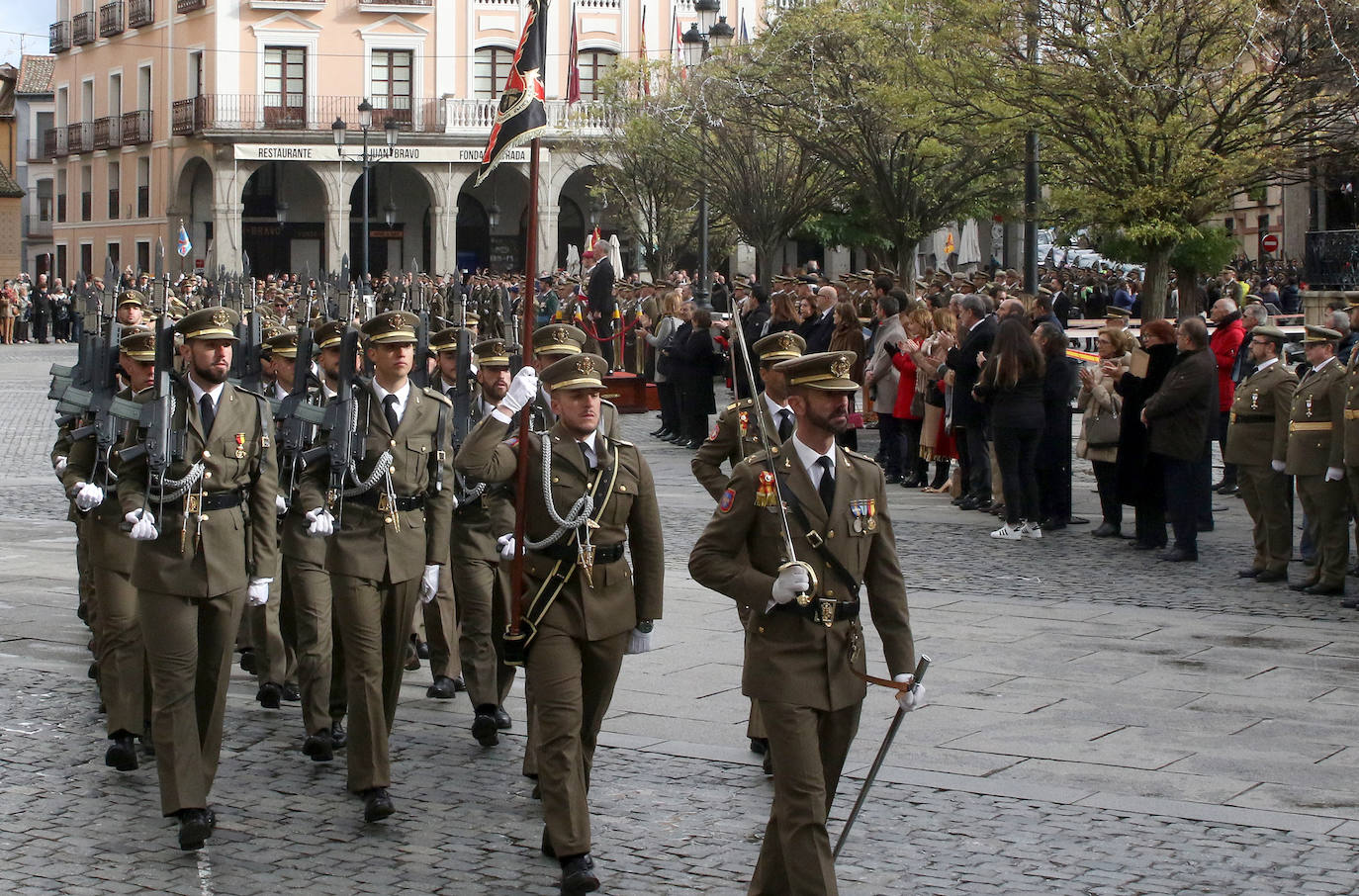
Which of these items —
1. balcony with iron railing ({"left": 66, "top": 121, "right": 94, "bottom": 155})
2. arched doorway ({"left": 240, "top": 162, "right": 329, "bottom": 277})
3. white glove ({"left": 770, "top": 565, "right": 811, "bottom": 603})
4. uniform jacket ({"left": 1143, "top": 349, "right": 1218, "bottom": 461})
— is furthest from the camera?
balcony with iron railing ({"left": 66, "top": 121, "right": 94, "bottom": 155})

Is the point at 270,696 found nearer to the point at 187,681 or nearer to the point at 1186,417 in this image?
the point at 187,681

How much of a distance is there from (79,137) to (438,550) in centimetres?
5858

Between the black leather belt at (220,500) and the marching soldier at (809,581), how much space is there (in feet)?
7.97

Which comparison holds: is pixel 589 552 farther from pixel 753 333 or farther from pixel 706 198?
pixel 706 198

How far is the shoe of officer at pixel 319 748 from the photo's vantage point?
834 cm

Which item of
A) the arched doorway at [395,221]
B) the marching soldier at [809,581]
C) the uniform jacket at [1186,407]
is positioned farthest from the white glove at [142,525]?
the arched doorway at [395,221]

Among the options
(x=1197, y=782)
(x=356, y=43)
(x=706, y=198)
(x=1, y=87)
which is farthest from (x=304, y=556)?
(x=1, y=87)

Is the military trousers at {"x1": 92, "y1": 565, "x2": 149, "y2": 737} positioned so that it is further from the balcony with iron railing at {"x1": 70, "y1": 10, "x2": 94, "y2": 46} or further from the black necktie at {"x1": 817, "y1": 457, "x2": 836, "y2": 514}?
the balcony with iron railing at {"x1": 70, "y1": 10, "x2": 94, "y2": 46}

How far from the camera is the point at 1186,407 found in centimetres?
1382

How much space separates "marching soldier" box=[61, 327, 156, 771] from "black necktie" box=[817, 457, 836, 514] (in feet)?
12.0

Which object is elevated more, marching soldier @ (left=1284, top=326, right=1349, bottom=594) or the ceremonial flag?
the ceremonial flag

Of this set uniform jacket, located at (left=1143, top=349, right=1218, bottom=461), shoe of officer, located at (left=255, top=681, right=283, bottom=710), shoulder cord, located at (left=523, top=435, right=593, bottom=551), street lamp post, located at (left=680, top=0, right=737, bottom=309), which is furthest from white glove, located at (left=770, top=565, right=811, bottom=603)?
street lamp post, located at (left=680, top=0, right=737, bottom=309)

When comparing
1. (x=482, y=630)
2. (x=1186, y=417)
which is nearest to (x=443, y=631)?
(x=482, y=630)

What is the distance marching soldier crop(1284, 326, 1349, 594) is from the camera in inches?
495
